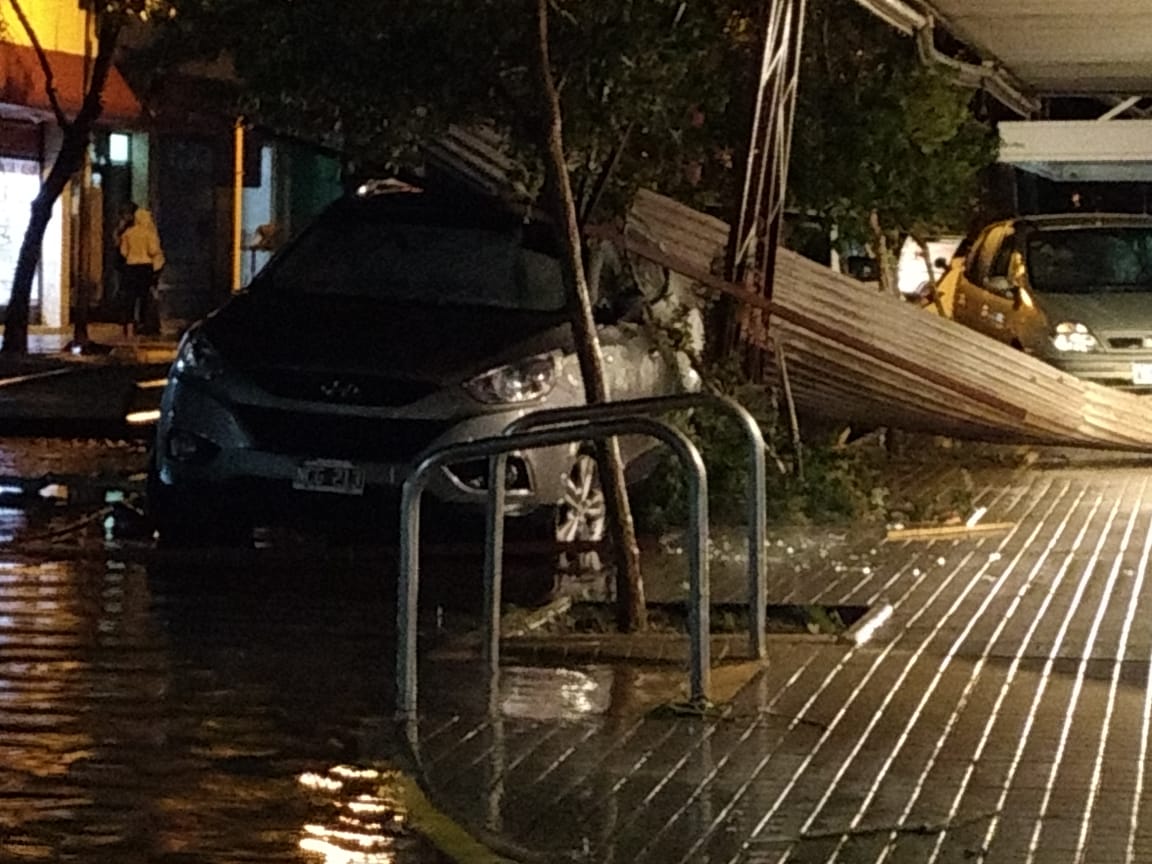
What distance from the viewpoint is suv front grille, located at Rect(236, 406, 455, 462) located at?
11.5m

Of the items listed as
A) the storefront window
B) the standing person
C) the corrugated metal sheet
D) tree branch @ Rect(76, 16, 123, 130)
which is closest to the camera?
the corrugated metal sheet

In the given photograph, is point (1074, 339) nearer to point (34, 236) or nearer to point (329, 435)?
point (329, 435)

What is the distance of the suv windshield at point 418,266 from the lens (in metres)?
12.5

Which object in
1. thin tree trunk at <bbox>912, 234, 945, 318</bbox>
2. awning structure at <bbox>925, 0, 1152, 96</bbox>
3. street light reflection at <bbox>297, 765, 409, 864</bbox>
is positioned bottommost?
street light reflection at <bbox>297, 765, 409, 864</bbox>

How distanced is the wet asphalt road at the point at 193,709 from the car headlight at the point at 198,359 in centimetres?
92

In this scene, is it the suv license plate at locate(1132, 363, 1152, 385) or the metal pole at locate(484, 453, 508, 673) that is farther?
the suv license plate at locate(1132, 363, 1152, 385)

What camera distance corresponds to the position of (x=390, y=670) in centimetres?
918

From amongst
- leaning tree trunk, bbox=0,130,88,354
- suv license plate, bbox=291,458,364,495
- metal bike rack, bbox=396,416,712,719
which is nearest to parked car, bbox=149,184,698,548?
suv license plate, bbox=291,458,364,495

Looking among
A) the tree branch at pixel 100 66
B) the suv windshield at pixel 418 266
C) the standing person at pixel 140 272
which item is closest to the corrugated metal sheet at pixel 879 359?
the suv windshield at pixel 418 266

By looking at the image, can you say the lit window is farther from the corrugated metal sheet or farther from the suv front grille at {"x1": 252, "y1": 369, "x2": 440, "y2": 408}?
the suv front grille at {"x1": 252, "y1": 369, "x2": 440, "y2": 408}

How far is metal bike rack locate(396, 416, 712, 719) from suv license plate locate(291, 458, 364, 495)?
311 cm

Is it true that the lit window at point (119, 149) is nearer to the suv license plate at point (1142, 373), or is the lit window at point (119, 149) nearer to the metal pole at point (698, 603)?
the suv license plate at point (1142, 373)

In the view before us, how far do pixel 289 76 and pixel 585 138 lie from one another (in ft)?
4.75

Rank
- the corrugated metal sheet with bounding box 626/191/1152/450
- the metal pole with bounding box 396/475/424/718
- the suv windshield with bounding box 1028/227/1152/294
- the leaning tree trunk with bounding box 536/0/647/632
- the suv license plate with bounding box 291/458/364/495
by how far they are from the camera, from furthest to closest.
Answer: the suv windshield with bounding box 1028/227/1152/294 → the corrugated metal sheet with bounding box 626/191/1152/450 → the suv license plate with bounding box 291/458/364/495 → the leaning tree trunk with bounding box 536/0/647/632 → the metal pole with bounding box 396/475/424/718
